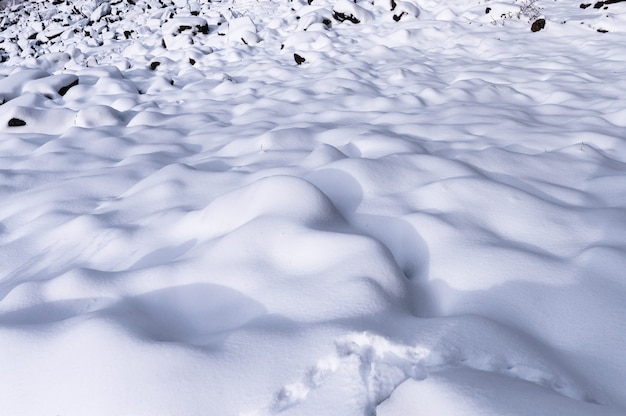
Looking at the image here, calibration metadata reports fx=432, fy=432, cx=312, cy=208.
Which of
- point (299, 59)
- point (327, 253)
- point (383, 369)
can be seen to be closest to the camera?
point (383, 369)

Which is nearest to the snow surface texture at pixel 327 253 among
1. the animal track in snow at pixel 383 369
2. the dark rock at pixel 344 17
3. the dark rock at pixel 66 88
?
the animal track in snow at pixel 383 369

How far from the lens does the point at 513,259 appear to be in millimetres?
1444

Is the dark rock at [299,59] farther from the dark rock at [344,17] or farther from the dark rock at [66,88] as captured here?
the dark rock at [66,88]

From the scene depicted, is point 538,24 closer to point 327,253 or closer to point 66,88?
point 327,253

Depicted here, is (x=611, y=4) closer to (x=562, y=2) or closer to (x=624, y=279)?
(x=562, y=2)

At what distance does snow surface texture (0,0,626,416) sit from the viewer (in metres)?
1.04

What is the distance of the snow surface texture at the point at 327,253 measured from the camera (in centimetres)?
104

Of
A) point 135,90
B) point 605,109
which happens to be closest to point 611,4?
point 605,109

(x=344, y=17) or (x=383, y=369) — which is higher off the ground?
(x=344, y=17)

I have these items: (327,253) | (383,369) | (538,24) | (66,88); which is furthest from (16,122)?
(538,24)

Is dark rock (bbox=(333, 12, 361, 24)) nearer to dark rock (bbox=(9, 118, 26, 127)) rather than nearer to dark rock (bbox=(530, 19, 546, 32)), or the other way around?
dark rock (bbox=(530, 19, 546, 32))

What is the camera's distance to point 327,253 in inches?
56.3

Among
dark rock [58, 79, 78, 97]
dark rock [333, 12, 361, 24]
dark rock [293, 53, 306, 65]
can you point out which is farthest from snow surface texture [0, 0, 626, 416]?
dark rock [333, 12, 361, 24]

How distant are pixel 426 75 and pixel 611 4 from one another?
9.78 feet
